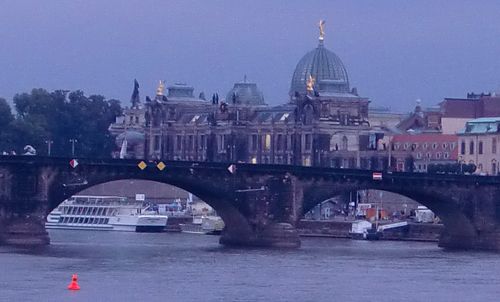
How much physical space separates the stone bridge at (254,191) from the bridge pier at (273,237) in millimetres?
52

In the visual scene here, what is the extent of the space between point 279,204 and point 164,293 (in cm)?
3707

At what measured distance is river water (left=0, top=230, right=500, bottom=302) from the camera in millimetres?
86500

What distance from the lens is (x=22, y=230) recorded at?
11525cm

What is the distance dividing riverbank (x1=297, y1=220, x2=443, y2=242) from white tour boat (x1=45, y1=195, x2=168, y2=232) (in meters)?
11.3

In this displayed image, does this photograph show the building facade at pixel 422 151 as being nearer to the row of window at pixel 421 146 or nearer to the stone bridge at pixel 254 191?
the row of window at pixel 421 146

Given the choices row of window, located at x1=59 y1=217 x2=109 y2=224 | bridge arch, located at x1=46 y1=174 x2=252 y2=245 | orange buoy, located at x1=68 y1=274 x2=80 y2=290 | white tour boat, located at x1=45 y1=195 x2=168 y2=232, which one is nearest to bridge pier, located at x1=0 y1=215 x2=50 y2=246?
bridge arch, located at x1=46 y1=174 x2=252 y2=245

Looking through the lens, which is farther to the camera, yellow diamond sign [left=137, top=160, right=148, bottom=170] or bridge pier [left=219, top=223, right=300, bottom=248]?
bridge pier [left=219, top=223, right=300, bottom=248]

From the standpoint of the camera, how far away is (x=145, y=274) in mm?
95625

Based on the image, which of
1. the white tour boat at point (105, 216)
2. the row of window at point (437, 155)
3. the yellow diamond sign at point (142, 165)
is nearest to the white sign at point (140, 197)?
the white tour boat at point (105, 216)

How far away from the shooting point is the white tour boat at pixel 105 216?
154000mm

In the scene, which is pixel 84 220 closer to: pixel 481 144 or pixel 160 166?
pixel 481 144

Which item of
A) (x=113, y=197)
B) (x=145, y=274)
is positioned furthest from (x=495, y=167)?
(x=145, y=274)

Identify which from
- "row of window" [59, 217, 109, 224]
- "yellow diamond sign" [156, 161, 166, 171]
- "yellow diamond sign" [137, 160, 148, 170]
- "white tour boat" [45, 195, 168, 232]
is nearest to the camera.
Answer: "yellow diamond sign" [137, 160, 148, 170]

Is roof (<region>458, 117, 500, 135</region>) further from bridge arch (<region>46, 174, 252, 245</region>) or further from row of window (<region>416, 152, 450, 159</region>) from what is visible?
bridge arch (<region>46, 174, 252, 245</region>)
